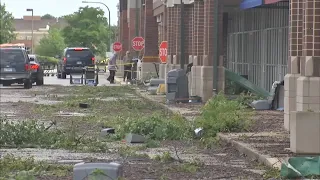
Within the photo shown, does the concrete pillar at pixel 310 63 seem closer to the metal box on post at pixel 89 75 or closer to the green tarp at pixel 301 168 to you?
the green tarp at pixel 301 168

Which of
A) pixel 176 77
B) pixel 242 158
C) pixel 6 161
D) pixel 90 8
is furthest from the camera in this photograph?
pixel 90 8

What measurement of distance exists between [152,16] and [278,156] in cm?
5002

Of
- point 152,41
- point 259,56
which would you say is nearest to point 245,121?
point 259,56

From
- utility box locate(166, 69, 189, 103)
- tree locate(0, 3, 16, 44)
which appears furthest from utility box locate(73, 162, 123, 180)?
tree locate(0, 3, 16, 44)

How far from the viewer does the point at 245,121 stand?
65.2 feet

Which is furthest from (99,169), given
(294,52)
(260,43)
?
(260,43)

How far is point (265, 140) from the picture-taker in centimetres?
1700

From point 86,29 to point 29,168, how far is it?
393ft

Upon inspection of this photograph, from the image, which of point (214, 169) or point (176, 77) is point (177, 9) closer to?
point (176, 77)

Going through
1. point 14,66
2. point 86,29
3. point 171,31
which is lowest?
point 14,66

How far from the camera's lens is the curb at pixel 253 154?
13.3 m

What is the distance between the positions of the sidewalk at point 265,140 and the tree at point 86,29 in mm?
107427

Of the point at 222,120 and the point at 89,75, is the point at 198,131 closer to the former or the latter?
the point at 222,120

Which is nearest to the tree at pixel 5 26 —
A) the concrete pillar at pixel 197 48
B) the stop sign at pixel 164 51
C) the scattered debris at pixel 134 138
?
the stop sign at pixel 164 51
